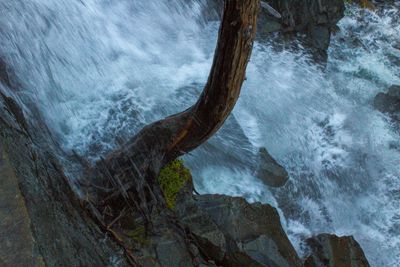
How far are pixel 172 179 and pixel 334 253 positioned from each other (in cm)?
230

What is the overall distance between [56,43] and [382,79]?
6259mm

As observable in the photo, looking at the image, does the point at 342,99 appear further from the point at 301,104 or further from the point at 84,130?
the point at 84,130

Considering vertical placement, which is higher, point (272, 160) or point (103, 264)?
point (103, 264)

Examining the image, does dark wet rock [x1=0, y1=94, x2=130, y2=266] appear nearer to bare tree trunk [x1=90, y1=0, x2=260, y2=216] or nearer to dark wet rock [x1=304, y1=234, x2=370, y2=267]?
bare tree trunk [x1=90, y1=0, x2=260, y2=216]

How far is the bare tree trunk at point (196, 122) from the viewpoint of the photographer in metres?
3.52

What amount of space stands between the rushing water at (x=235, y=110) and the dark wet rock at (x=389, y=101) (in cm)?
19

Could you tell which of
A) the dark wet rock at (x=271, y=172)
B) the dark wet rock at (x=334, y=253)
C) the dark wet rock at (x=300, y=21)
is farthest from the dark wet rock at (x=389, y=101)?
the dark wet rock at (x=334, y=253)

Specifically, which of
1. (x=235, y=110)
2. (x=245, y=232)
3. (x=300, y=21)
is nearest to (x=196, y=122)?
(x=245, y=232)

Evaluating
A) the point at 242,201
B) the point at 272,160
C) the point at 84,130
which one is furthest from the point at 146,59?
the point at 242,201

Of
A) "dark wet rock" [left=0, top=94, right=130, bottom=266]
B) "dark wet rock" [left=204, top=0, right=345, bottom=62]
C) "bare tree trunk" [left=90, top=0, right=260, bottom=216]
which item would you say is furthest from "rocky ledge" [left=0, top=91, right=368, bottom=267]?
"dark wet rock" [left=204, top=0, right=345, bottom=62]

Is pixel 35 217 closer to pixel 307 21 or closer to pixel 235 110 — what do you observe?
pixel 235 110

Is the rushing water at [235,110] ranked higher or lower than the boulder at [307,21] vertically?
lower

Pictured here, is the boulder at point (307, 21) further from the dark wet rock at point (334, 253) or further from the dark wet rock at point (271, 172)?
the dark wet rock at point (334, 253)

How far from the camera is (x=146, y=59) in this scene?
24.2 ft
